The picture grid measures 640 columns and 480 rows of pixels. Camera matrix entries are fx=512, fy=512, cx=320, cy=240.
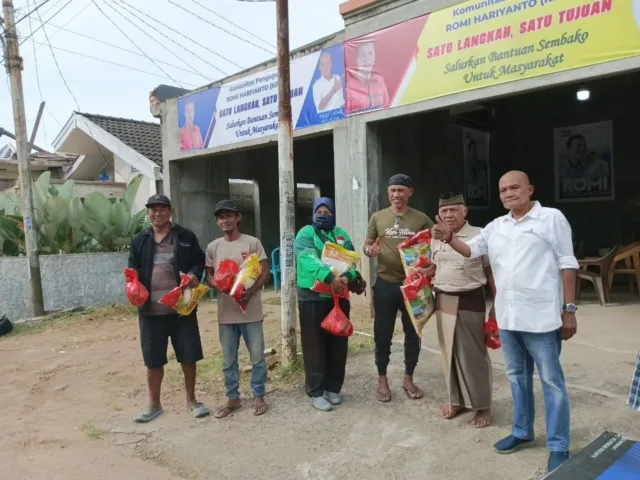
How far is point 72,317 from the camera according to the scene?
31.0 feet

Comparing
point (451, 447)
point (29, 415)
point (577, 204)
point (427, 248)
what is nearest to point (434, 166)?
point (577, 204)

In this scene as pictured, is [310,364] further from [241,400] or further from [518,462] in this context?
[518,462]

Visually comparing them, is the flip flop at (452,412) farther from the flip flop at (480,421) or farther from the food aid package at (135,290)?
the food aid package at (135,290)

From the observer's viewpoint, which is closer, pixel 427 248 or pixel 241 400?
pixel 427 248

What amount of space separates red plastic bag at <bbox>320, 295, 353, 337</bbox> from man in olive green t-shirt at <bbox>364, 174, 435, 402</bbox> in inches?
12.4

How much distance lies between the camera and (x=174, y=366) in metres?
5.75

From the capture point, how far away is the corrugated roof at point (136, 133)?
1412 cm

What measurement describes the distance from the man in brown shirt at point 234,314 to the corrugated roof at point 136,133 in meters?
10.1

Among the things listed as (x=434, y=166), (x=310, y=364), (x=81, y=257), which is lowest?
(x=310, y=364)

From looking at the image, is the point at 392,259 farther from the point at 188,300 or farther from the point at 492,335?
the point at 188,300

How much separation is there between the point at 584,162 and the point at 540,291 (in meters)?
9.44

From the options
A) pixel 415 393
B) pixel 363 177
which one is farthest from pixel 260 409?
pixel 363 177

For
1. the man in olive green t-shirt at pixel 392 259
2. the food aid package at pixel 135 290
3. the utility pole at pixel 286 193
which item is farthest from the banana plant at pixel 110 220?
the man in olive green t-shirt at pixel 392 259

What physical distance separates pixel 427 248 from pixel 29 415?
3830 millimetres
